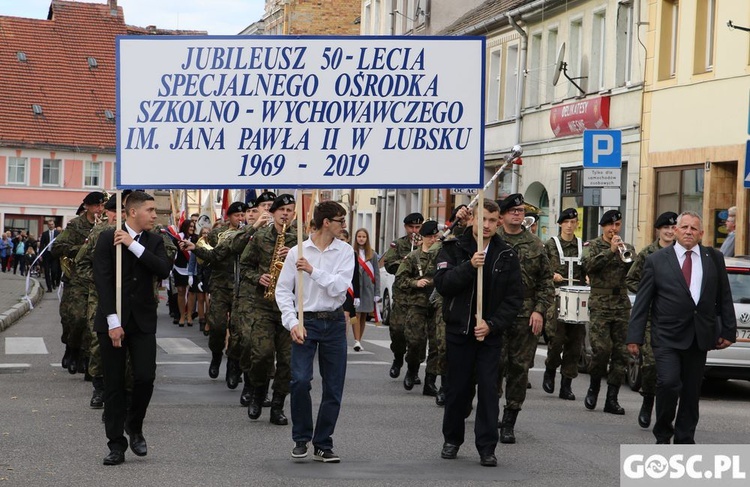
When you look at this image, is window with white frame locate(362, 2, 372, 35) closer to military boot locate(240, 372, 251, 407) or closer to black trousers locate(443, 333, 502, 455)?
military boot locate(240, 372, 251, 407)

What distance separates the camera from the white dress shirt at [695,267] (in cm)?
1086

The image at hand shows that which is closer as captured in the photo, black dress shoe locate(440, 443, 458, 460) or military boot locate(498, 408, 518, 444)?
black dress shoe locate(440, 443, 458, 460)

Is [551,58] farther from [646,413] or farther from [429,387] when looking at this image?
[646,413]

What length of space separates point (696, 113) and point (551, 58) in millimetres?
8436

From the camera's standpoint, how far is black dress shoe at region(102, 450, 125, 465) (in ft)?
32.3

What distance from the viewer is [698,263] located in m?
10.9

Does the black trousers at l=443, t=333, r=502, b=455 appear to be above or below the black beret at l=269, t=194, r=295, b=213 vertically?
below

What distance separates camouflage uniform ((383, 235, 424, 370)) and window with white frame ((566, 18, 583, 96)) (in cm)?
1737

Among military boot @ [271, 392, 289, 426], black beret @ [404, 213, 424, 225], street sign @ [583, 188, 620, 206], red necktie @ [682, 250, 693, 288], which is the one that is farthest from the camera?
street sign @ [583, 188, 620, 206]

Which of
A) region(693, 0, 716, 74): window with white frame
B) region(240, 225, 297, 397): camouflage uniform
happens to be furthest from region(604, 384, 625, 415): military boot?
region(693, 0, 716, 74): window with white frame

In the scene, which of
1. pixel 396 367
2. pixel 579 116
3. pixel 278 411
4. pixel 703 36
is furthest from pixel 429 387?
pixel 579 116

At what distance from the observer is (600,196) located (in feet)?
71.3

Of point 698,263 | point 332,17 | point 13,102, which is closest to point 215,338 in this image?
point 698,263

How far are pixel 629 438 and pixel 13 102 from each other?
7096 cm
